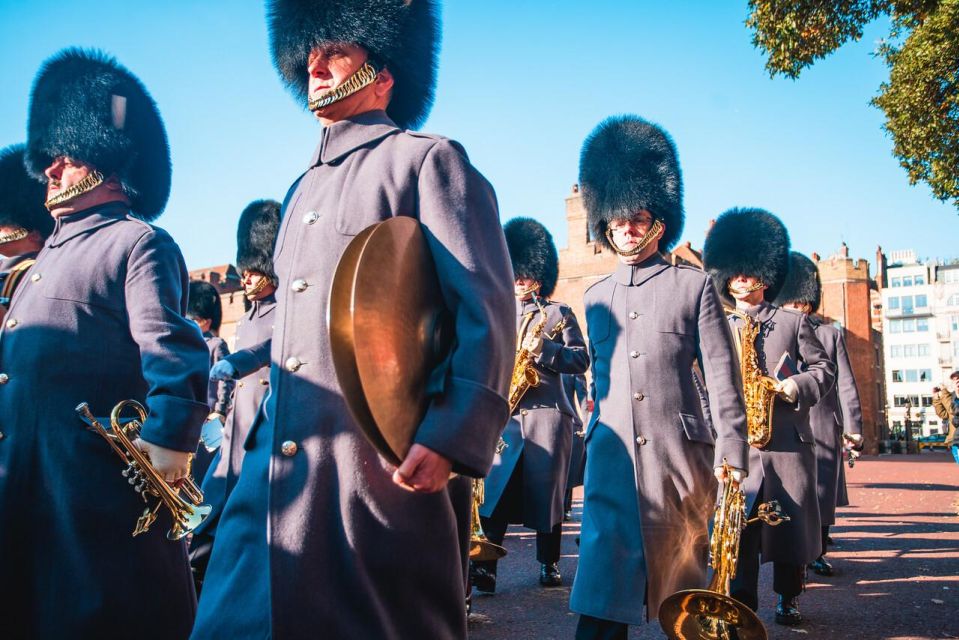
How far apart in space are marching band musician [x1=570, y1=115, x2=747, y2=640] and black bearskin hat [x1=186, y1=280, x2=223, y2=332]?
702 cm

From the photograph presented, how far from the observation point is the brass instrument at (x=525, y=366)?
23.2 feet

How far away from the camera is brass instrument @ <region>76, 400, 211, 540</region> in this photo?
3318mm

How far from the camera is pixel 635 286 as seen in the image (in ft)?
16.6

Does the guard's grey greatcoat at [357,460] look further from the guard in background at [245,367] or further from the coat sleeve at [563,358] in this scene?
the coat sleeve at [563,358]

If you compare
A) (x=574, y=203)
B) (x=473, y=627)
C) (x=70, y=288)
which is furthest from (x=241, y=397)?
(x=574, y=203)

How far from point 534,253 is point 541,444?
2.74 metres

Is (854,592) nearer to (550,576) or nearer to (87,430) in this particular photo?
(550,576)

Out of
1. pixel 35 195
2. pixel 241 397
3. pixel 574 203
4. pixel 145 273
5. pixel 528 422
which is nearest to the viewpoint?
pixel 145 273

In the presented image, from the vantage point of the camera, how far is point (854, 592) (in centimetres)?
715

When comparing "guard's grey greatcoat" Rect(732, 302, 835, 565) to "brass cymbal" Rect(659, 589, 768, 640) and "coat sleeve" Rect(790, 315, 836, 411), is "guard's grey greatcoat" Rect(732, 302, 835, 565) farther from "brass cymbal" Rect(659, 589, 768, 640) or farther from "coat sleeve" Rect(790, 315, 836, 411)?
"brass cymbal" Rect(659, 589, 768, 640)

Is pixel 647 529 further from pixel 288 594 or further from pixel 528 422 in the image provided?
pixel 528 422

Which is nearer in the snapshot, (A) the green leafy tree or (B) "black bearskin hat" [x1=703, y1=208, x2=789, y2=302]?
(B) "black bearskin hat" [x1=703, y1=208, x2=789, y2=302]

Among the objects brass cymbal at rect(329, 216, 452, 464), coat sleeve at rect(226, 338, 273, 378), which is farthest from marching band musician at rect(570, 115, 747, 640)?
brass cymbal at rect(329, 216, 452, 464)

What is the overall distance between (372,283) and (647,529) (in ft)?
9.41
